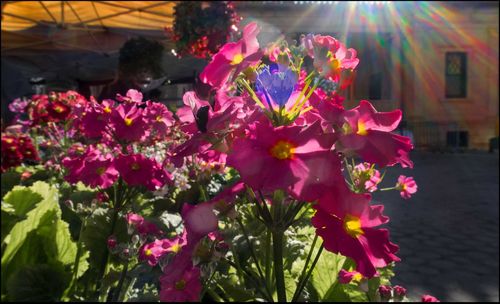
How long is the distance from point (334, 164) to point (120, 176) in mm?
1011

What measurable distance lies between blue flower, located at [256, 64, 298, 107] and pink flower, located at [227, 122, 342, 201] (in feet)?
0.13

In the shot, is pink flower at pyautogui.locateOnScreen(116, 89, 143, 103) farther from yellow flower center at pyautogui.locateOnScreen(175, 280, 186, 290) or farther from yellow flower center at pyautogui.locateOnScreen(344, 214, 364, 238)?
yellow flower center at pyautogui.locateOnScreen(344, 214, 364, 238)

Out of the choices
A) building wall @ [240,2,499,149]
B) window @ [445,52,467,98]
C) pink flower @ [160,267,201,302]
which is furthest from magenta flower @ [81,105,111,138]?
window @ [445,52,467,98]

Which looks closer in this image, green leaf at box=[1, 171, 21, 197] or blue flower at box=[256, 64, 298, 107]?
blue flower at box=[256, 64, 298, 107]

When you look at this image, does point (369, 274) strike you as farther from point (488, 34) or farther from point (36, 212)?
point (488, 34)

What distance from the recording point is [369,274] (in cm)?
69

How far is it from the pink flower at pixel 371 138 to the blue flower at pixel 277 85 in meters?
0.09

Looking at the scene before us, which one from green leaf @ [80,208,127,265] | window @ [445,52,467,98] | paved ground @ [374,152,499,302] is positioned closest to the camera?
green leaf @ [80,208,127,265]

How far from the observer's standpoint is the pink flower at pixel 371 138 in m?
0.71

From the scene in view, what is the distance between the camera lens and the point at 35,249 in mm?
2299

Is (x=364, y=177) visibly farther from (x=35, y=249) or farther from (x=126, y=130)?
(x=35, y=249)

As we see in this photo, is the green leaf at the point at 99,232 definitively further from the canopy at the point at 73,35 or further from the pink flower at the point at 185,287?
the canopy at the point at 73,35

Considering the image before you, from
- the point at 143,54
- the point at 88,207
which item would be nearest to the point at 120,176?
the point at 88,207

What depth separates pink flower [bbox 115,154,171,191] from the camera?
145 centimetres
